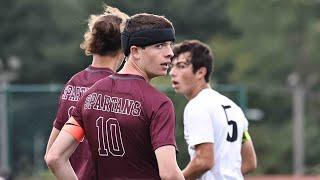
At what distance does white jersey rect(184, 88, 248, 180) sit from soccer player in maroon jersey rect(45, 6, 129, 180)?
82 cm

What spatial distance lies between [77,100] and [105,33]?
1.52 feet

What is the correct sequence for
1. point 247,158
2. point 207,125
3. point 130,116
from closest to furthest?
point 130,116
point 207,125
point 247,158

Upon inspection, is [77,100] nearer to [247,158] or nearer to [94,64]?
[94,64]

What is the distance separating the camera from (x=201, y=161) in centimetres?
789

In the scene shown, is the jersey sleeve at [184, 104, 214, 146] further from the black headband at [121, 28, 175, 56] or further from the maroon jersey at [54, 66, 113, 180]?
the black headband at [121, 28, 175, 56]

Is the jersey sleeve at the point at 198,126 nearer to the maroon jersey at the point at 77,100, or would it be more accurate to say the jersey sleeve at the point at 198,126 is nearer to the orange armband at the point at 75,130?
the maroon jersey at the point at 77,100

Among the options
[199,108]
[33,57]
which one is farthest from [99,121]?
[33,57]

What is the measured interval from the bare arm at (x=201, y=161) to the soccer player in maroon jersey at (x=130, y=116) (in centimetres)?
157

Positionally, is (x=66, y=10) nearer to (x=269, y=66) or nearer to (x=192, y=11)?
(x=192, y=11)

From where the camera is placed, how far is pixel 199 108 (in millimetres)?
8078

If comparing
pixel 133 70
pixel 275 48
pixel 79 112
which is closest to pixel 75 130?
pixel 79 112

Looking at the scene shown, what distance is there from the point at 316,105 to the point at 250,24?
691 cm

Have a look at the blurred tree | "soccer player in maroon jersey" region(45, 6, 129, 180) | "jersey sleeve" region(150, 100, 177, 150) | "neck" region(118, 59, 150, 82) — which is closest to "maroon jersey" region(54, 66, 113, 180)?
"soccer player in maroon jersey" region(45, 6, 129, 180)

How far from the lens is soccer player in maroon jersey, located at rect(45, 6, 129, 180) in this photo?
7324 mm
